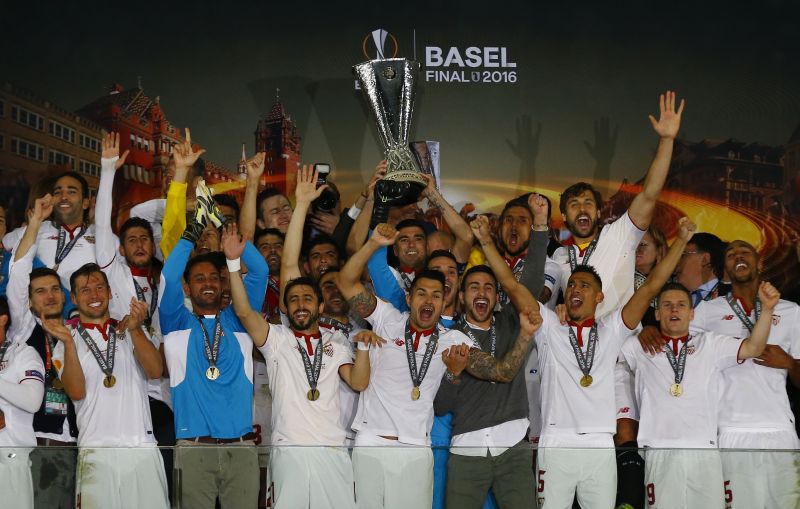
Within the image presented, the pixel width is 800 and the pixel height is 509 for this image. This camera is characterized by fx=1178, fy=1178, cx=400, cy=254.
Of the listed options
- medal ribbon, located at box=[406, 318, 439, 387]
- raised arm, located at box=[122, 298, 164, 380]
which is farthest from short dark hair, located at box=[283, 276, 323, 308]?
raised arm, located at box=[122, 298, 164, 380]

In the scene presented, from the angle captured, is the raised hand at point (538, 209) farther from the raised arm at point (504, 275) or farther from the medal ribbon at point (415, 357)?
the medal ribbon at point (415, 357)

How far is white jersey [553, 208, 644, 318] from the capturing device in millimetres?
6121

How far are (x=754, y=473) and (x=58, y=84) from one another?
533 centimetres

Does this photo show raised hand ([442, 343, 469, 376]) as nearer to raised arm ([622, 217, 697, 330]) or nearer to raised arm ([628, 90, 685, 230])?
raised arm ([622, 217, 697, 330])

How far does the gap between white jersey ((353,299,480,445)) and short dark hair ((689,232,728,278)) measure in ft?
6.33

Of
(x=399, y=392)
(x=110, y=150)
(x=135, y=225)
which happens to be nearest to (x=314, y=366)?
(x=399, y=392)

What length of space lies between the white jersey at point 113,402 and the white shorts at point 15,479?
2.14 feet

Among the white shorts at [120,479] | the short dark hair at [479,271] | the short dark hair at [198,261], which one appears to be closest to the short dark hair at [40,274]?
the short dark hair at [198,261]

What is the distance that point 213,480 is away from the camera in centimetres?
488

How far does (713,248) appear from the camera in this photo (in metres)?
7.00

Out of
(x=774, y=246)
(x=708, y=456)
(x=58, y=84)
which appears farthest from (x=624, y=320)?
(x=58, y=84)

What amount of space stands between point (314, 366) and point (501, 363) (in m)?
0.89

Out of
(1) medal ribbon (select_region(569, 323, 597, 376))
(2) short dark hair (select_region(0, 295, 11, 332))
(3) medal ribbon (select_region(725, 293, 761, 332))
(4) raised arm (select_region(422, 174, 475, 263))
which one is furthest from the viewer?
(4) raised arm (select_region(422, 174, 475, 263))

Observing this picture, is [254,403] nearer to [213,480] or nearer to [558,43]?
[213,480]
